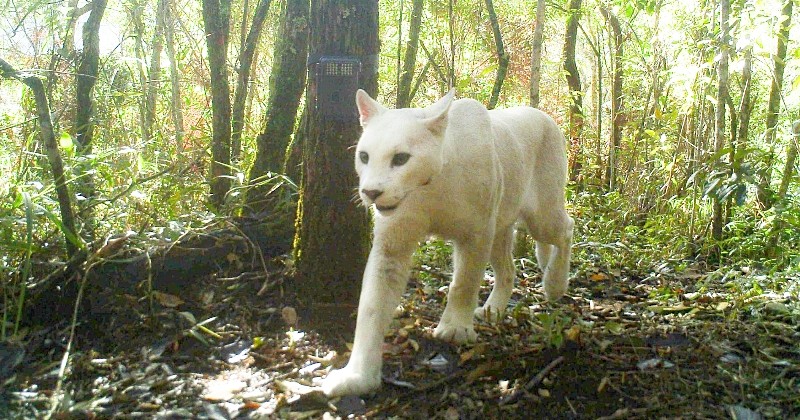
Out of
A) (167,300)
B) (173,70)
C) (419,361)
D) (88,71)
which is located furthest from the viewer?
(173,70)

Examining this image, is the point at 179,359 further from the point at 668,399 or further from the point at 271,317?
the point at 668,399

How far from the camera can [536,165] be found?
436 cm

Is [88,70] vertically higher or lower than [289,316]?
higher

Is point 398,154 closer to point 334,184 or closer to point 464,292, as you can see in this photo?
point 334,184

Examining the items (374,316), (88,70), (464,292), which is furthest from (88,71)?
(464,292)

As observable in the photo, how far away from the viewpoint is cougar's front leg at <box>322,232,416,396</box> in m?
2.88

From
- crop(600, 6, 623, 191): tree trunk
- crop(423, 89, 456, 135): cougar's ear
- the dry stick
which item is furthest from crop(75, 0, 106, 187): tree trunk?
crop(600, 6, 623, 191): tree trunk

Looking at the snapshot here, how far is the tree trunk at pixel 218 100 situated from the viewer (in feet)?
15.5

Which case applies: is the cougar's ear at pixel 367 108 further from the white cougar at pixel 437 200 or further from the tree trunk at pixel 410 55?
the tree trunk at pixel 410 55

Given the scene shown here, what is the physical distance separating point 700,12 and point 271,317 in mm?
5906

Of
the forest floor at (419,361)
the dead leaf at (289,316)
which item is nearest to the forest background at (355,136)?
the dead leaf at (289,316)

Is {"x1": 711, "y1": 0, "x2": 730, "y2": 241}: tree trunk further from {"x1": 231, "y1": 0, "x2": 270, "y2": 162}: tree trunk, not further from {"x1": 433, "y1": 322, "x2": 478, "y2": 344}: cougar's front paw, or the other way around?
{"x1": 231, "y1": 0, "x2": 270, "y2": 162}: tree trunk

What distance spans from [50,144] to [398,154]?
176 centimetres

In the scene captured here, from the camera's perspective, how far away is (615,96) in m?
8.85
